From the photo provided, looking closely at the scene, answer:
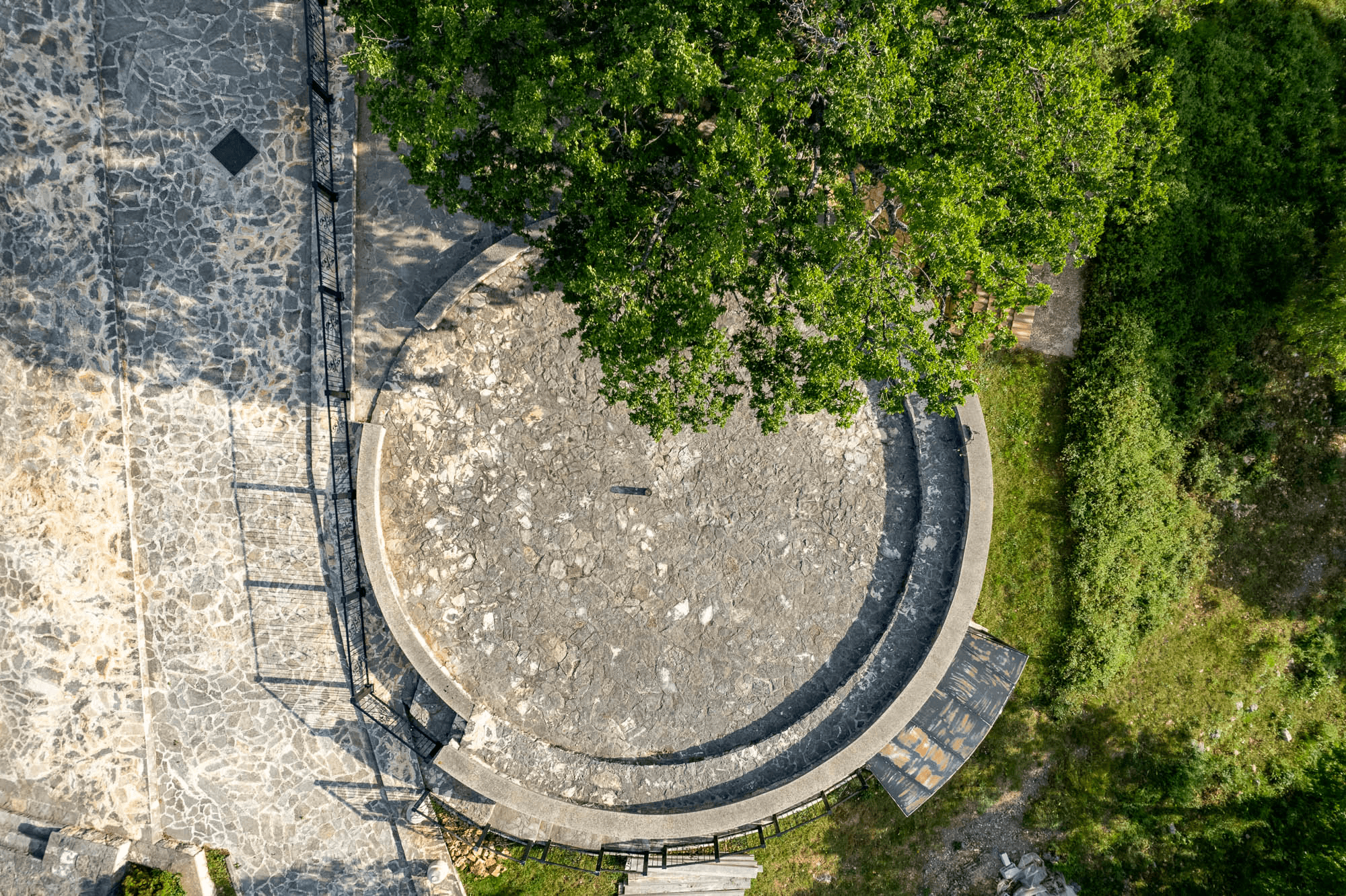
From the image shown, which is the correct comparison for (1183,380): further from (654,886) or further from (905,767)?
(654,886)

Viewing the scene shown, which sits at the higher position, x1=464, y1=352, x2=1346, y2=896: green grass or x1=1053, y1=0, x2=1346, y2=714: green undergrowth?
x1=1053, y1=0, x2=1346, y2=714: green undergrowth

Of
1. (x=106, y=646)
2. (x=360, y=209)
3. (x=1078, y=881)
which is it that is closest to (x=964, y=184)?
(x=360, y=209)

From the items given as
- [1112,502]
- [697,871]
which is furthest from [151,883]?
[1112,502]

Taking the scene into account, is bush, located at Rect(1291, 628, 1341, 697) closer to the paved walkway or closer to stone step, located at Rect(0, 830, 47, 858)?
the paved walkway

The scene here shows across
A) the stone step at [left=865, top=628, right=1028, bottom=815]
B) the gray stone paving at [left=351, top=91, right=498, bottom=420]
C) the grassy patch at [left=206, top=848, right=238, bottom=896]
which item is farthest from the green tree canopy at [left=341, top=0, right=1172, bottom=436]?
the grassy patch at [left=206, top=848, right=238, bottom=896]

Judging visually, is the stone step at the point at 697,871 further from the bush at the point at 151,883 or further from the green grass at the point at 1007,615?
the bush at the point at 151,883

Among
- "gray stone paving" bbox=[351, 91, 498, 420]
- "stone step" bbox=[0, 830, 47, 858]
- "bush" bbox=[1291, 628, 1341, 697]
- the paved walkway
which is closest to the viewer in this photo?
the paved walkway

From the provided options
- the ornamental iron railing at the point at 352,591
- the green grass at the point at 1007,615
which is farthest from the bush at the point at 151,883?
the green grass at the point at 1007,615
